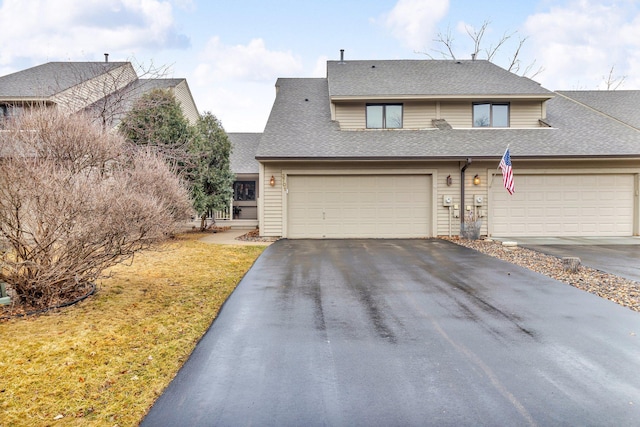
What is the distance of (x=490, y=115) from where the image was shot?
15.1m

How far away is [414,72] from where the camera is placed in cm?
1691

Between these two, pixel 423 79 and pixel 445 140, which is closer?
pixel 445 140

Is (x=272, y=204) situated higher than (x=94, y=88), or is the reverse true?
(x=94, y=88)

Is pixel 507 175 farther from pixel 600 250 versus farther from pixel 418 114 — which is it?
pixel 418 114

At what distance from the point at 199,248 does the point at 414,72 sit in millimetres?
11941

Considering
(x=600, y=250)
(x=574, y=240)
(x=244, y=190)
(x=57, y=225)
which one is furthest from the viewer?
(x=244, y=190)

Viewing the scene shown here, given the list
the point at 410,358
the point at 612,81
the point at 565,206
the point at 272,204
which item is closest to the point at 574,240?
the point at 565,206

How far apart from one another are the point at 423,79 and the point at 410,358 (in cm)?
1454

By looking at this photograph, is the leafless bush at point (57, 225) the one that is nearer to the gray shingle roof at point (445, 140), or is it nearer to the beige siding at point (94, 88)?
the gray shingle roof at point (445, 140)

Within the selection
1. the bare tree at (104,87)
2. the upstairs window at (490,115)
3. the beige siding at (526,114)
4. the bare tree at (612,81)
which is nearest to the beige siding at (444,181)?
the upstairs window at (490,115)

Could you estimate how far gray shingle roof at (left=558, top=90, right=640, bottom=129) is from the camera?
17641 millimetres

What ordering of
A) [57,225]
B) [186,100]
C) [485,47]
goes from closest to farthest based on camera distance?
[57,225] → [186,100] → [485,47]

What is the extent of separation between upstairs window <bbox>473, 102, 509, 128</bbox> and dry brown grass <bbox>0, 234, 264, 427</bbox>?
1229 cm

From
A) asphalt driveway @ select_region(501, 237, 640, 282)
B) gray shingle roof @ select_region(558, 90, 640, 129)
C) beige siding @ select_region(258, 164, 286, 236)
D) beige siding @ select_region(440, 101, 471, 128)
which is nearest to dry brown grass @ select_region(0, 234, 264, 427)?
beige siding @ select_region(258, 164, 286, 236)
